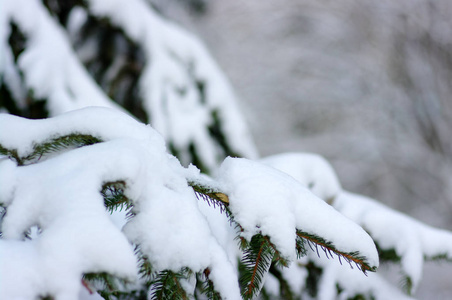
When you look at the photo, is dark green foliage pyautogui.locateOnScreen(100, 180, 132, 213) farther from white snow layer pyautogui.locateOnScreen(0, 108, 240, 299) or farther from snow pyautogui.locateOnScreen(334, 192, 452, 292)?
snow pyautogui.locateOnScreen(334, 192, 452, 292)

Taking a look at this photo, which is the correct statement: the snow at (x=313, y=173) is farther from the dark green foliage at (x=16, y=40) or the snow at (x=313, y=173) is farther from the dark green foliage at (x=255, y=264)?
the dark green foliage at (x=16, y=40)

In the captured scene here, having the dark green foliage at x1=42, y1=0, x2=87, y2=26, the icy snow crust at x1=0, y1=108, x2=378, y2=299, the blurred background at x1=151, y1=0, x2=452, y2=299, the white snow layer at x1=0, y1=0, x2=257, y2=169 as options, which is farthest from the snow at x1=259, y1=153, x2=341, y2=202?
the blurred background at x1=151, y1=0, x2=452, y2=299

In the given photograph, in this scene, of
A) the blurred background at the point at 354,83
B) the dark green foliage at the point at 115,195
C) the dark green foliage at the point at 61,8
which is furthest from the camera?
the blurred background at the point at 354,83

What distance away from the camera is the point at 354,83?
6277 mm

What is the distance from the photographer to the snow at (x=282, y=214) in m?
0.65

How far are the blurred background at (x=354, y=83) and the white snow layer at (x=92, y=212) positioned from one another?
4.88 metres

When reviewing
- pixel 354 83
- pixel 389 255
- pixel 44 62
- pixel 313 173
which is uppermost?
pixel 44 62

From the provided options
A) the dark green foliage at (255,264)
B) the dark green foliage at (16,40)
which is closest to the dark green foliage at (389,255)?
the dark green foliage at (255,264)

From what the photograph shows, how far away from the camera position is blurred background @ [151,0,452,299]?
559 cm

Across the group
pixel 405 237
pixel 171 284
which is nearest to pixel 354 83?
pixel 405 237

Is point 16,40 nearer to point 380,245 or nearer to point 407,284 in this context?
point 380,245

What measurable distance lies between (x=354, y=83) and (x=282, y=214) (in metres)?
6.13

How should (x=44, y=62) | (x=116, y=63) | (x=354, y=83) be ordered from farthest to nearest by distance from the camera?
1. (x=354, y=83)
2. (x=116, y=63)
3. (x=44, y=62)

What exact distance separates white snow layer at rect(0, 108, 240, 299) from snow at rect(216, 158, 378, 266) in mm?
82
